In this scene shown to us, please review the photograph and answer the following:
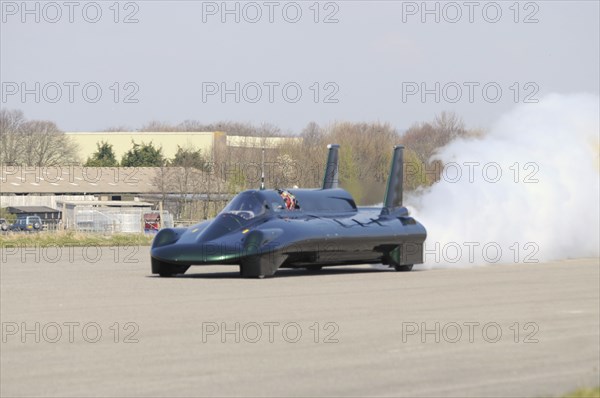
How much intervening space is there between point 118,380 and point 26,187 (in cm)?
9932

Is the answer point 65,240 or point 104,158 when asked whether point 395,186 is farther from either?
point 104,158

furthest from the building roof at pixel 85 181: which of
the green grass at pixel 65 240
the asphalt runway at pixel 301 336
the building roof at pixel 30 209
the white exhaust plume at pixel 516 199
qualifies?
the asphalt runway at pixel 301 336

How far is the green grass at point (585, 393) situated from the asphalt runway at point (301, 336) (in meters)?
0.29

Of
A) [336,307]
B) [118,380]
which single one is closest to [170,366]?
[118,380]

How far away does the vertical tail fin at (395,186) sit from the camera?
26.4 metres

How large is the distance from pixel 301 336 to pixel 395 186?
43.4ft

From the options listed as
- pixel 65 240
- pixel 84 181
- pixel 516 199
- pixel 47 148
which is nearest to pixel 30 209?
pixel 84 181

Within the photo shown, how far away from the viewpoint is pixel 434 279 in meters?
22.6

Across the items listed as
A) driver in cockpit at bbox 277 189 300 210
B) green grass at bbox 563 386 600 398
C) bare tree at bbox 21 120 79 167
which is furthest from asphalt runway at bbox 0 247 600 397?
bare tree at bbox 21 120 79 167

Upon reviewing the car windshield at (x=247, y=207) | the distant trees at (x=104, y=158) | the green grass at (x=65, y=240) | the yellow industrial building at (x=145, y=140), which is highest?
the yellow industrial building at (x=145, y=140)

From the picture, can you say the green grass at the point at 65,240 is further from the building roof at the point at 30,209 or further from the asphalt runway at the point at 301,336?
the building roof at the point at 30,209

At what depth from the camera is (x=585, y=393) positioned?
32.4 feet

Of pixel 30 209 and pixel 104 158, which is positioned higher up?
pixel 104 158

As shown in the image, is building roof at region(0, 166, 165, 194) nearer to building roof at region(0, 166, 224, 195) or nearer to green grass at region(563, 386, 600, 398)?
building roof at region(0, 166, 224, 195)
